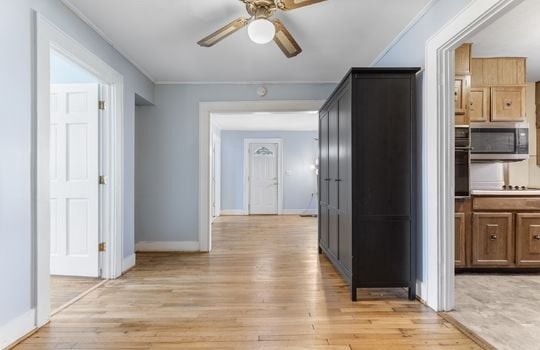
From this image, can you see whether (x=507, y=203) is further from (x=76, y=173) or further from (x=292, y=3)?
(x=76, y=173)

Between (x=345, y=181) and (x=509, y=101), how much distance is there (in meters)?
2.31

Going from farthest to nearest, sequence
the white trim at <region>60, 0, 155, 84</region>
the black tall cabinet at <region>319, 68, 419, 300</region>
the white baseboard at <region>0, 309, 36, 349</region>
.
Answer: the black tall cabinet at <region>319, 68, 419, 300</region> < the white trim at <region>60, 0, 155, 84</region> < the white baseboard at <region>0, 309, 36, 349</region>

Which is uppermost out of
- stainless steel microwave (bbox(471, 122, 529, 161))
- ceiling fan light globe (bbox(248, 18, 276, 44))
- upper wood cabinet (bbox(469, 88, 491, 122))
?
ceiling fan light globe (bbox(248, 18, 276, 44))

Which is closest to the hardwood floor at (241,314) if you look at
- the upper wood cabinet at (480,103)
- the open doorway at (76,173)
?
the open doorway at (76,173)

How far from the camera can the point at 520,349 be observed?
1.88 meters

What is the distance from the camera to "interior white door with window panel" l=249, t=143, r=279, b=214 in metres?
8.77

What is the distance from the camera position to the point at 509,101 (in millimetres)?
3535

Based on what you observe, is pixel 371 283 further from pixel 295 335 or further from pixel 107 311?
pixel 107 311

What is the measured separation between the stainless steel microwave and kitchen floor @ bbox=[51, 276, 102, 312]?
439 centimetres

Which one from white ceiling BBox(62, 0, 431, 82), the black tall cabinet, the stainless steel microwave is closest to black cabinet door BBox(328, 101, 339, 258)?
the black tall cabinet

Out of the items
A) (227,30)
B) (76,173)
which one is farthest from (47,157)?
(227,30)

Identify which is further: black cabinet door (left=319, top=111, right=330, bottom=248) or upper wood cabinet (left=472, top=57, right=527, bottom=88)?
black cabinet door (left=319, top=111, right=330, bottom=248)

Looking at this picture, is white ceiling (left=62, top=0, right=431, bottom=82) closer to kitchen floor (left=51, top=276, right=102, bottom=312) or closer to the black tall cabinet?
the black tall cabinet

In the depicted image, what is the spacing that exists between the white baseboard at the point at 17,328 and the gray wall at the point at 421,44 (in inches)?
115
